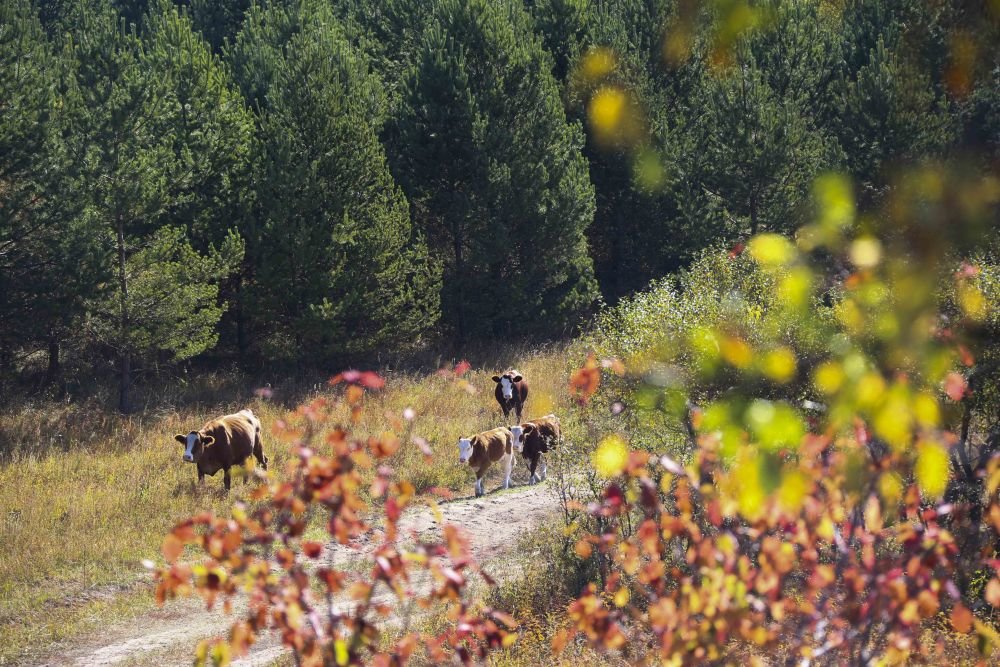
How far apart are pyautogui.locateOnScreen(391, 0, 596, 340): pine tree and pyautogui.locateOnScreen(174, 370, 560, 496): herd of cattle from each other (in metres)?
12.6

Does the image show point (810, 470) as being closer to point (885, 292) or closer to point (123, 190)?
point (885, 292)

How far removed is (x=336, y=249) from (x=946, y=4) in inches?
818

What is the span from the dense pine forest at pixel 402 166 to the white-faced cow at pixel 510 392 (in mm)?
5558

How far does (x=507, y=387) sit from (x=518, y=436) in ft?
A: 14.1

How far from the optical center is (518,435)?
21953mm

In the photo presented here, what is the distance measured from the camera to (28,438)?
24484mm

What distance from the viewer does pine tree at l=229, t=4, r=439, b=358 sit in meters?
29.3

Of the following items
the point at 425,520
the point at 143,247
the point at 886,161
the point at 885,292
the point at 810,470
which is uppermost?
the point at 886,161

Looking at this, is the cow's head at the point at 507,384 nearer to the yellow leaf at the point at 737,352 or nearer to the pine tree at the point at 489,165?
the pine tree at the point at 489,165

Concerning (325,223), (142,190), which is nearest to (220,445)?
(142,190)

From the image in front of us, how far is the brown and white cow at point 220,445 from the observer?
20633 mm

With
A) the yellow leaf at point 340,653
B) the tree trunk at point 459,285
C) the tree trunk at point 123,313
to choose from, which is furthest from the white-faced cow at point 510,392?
the yellow leaf at point 340,653

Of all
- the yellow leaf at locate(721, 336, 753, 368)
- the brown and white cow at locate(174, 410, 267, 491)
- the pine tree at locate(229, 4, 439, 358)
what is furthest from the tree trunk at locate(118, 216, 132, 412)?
the yellow leaf at locate(721, 336, 753, 368)

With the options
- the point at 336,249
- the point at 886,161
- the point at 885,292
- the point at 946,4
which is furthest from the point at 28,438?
the point at 886,161
